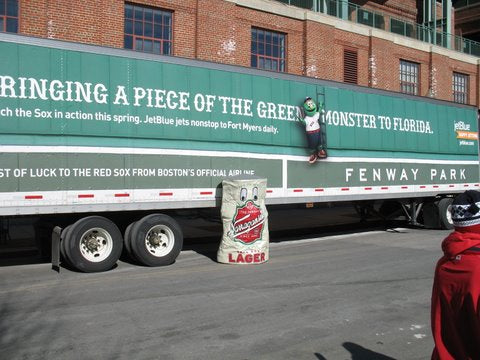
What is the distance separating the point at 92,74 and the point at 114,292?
3.78 metres

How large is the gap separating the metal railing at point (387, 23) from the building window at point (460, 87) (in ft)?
5.62

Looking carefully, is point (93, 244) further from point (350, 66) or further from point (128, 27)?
point (350, 66)

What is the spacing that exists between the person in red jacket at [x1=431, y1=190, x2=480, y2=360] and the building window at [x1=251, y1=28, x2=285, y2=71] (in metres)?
19.2

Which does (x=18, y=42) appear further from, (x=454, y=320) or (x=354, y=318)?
(x=454, y=320)

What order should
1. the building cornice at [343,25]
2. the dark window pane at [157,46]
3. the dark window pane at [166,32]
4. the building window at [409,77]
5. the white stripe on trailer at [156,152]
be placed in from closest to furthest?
the white stripe on trailer at [156,152]
the dark window pane at [157,46]
the dark window pane at [166,32]
the building cornice at [343,25]
the building window at [409,77]

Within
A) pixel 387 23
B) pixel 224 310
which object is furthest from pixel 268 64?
pixel 224 310

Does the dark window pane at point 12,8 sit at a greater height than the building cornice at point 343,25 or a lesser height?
lesser

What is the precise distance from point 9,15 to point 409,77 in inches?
805

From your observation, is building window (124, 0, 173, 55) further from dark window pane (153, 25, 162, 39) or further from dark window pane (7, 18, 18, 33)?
dark window pane (7, 18, 18, 33)

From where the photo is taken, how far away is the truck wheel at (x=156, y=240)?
9.07 m

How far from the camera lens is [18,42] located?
8.08 m

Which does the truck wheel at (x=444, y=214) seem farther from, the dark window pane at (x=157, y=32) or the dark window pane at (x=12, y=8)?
the dark window pane at (x=12, y=8)

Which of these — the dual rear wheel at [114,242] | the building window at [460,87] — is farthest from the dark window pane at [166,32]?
the building window at [460,87]

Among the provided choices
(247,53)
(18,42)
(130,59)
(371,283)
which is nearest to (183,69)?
(130,59)
